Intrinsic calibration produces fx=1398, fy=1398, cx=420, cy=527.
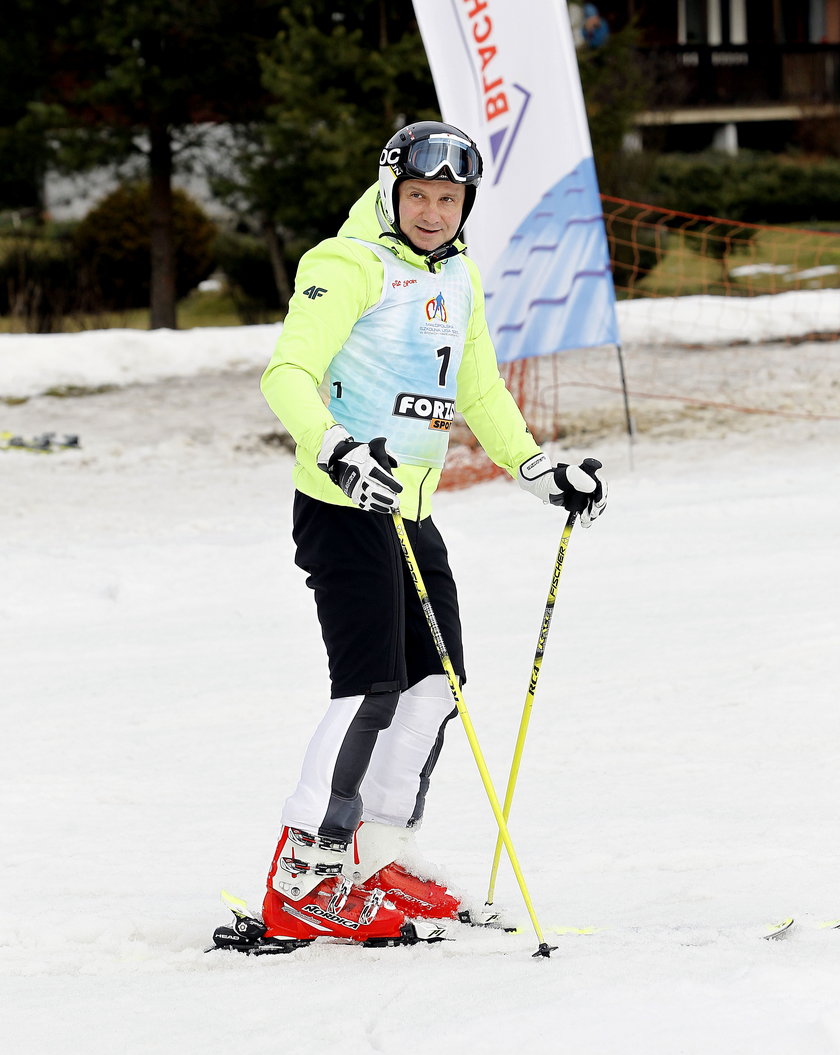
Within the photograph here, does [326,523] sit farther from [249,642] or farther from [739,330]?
[739,330]

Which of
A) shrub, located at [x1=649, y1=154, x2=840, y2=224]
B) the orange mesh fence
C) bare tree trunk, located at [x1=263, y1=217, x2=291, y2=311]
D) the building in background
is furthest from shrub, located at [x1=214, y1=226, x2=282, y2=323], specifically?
the building in background

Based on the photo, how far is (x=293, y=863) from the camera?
A: 3.16 metres

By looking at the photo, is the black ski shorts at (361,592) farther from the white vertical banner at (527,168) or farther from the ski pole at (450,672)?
the white vertical banner at (527,168)

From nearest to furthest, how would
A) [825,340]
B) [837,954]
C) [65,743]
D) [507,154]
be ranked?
[837,954] < [65,743] < [507,154] < [825,340]

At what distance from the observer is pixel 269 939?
3.21 meters

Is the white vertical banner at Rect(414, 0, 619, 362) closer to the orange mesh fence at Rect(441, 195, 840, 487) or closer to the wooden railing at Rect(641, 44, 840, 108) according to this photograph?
the orange mesh fence at Rect(441, 195, 840, 487)

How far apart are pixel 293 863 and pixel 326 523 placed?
2.54 ft

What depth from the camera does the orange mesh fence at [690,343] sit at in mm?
11609

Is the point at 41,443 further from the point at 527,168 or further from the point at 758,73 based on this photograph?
the point at 758,73

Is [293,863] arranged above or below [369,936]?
above

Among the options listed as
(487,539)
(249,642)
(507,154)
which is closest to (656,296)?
(507,154)

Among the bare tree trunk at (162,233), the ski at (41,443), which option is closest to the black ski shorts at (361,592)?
the ski at (41,443)

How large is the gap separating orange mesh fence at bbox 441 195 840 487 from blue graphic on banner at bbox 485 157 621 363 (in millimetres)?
477

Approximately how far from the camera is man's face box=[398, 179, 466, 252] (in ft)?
10.4
